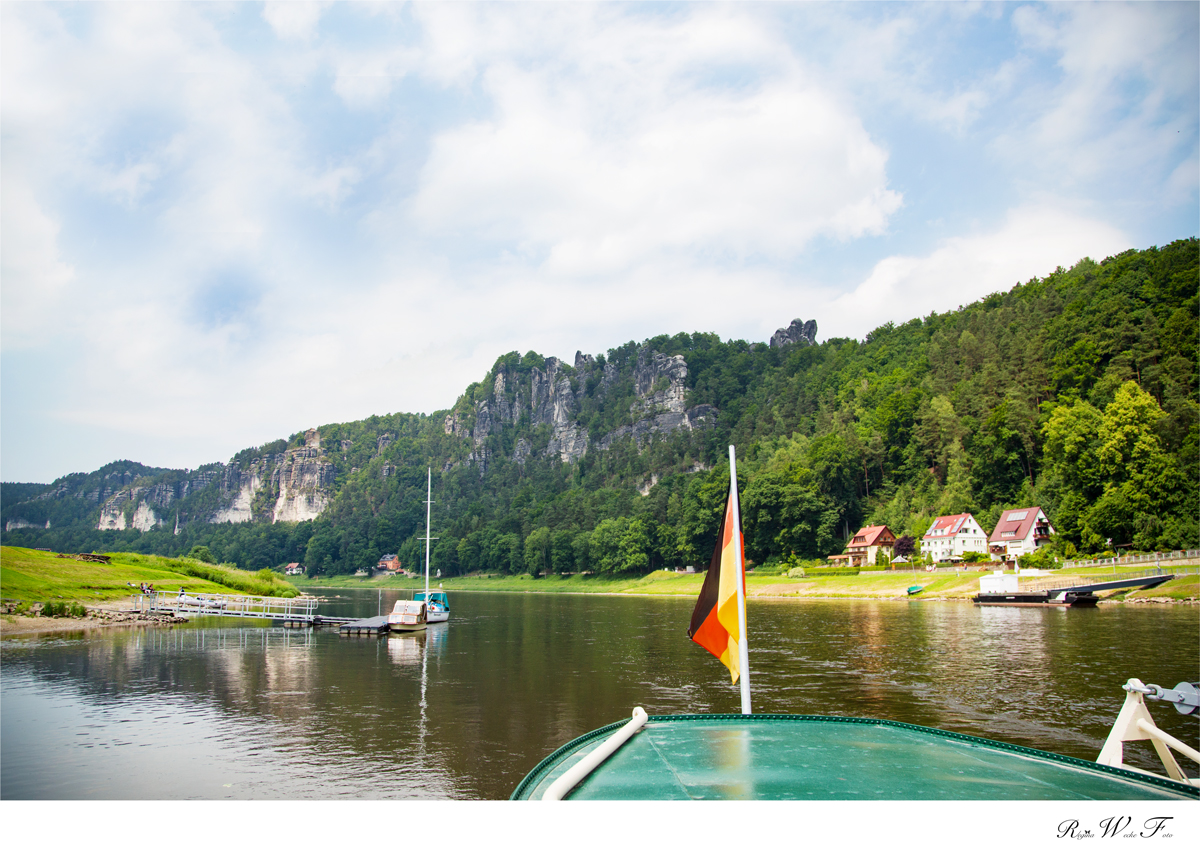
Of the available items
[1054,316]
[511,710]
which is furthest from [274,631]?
[1054,316]

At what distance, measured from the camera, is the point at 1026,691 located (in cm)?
2139

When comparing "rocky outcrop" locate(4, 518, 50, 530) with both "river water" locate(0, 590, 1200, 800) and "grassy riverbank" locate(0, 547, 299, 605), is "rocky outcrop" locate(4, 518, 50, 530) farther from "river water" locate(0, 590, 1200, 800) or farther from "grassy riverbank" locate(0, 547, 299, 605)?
"river water" locate(0, 590, 1200, 800)

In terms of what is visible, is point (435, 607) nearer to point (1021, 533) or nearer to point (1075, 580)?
point (1075, 580)

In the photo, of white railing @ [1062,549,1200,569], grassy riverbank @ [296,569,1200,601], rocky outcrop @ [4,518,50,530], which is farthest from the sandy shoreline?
rocky outcrop @ [4,518,50,530]

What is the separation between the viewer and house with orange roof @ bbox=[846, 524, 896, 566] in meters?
93.4

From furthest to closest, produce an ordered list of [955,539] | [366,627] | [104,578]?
[955,539] → [104,578] → [366,627]

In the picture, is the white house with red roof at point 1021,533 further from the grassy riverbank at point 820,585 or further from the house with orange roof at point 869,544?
the house with orange roof at point 869,544

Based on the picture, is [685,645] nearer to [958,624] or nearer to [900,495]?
[958,624]

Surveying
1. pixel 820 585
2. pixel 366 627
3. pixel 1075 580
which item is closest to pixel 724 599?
pixel 366 627

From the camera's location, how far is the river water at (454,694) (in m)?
14.6

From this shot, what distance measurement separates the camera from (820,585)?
76438 millimetres

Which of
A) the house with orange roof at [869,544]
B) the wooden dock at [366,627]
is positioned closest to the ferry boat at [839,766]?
the wooden dock at [366,627]

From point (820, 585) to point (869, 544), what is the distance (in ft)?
67.1

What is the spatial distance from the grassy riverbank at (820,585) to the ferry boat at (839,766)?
5082 cm
